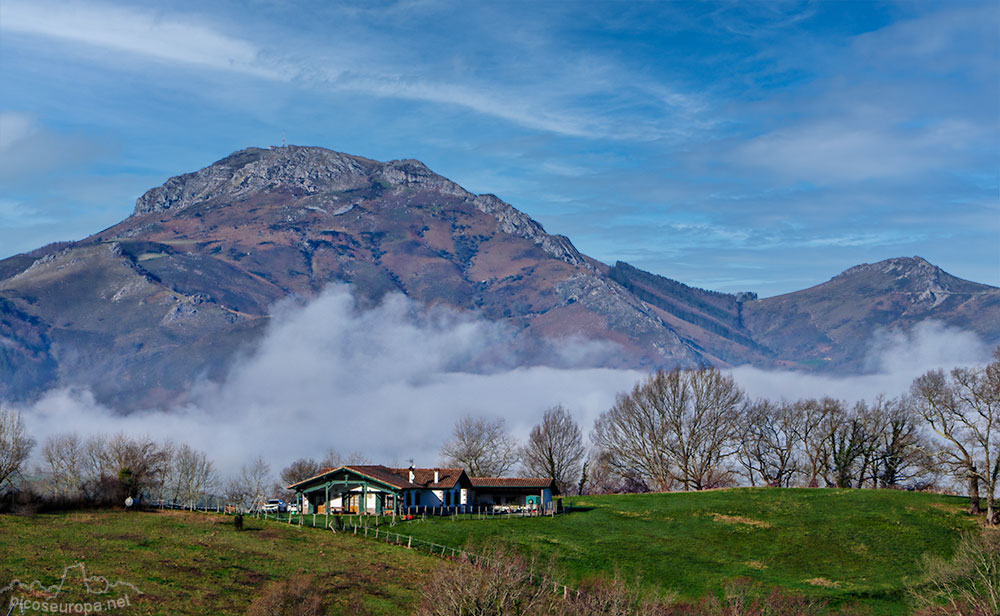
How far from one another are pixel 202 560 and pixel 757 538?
1962 inches

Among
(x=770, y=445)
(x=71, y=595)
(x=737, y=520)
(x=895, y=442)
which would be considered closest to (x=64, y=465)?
(x=71, y=595)

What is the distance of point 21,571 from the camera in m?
52.2

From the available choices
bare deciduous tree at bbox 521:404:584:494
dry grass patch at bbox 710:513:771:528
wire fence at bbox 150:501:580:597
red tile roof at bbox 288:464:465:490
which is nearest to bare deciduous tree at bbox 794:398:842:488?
dry grass patch at bbox 710:513:771:528

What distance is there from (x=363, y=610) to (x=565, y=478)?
322ft

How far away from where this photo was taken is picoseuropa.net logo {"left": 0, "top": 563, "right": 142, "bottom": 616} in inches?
1849

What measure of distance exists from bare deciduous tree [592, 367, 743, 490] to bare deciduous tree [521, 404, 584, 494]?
1140 centimetres

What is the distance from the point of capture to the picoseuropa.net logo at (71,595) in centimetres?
4697

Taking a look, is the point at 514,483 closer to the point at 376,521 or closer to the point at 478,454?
the point at 376,521

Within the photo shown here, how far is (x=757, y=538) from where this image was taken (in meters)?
81.8

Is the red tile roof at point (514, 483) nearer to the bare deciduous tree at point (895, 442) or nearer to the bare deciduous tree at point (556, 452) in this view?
the bare deciduous tree at point (556, 452)

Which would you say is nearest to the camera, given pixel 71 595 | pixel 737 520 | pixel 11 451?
pixel 71 595

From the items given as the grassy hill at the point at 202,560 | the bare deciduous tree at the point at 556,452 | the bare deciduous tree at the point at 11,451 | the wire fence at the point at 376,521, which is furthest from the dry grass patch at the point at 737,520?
the bare deciduous tree at the point at 11,451

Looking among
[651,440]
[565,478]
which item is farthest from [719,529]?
[565,478]

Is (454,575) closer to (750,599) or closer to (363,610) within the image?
(363,610)
